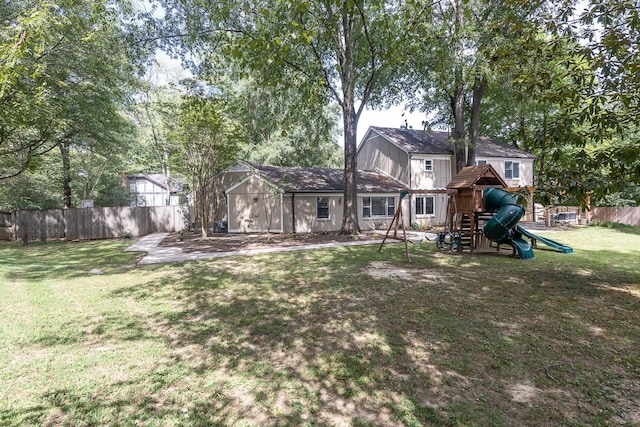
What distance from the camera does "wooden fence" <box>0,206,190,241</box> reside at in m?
17.9

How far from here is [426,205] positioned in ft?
75.4

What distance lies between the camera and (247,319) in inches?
212

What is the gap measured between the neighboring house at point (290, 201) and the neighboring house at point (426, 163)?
1.93 m

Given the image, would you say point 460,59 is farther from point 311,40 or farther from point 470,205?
point 311,40

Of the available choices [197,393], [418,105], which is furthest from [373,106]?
[197,393]

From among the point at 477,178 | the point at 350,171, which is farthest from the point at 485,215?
the point at 350,171

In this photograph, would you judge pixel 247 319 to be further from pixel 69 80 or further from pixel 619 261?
pixel 69 80

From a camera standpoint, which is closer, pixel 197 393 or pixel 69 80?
pixel 197 393

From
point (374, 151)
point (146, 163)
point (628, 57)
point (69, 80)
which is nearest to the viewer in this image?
point (628, 57)

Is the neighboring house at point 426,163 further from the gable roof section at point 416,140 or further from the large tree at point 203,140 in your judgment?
the large tree at point 203,140

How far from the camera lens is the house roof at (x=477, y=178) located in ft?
38.5

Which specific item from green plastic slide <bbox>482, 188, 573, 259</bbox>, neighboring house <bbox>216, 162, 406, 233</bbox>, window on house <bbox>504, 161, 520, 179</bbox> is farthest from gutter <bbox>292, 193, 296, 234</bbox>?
window on house <bbox>504, 161, 520, 179</bbox>

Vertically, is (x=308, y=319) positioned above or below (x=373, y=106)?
below

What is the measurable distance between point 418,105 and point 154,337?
21288mm
